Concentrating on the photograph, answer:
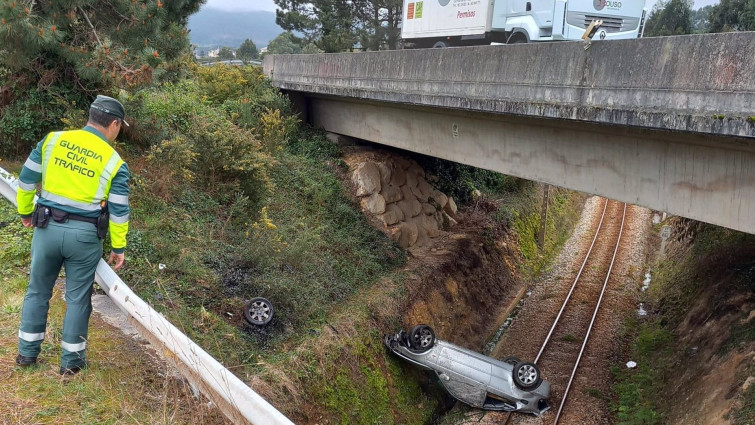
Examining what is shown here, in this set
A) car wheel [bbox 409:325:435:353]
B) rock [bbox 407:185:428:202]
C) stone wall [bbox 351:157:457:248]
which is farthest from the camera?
rock [bbox 407:185:428:202]

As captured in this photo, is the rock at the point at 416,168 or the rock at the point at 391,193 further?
the rock at the point at 416,168

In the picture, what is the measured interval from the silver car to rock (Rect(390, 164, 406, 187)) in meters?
5.62

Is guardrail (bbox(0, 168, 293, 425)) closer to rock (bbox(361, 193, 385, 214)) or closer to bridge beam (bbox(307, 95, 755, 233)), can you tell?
bridge beam (bbox(307, 95, 755, 233))

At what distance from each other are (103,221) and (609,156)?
707cm

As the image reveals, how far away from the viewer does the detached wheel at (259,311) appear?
812 cm

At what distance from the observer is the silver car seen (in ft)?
32.3

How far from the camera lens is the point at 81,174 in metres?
4.03

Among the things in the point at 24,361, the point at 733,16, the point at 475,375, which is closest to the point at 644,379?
the point at 475,375

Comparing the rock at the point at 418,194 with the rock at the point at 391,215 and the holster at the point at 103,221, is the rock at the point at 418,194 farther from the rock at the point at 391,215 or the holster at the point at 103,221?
the holster at the point at 103,221

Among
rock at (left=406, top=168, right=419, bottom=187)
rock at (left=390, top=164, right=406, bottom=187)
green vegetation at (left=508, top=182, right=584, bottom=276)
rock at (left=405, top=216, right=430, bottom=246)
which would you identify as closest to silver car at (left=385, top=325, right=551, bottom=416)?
rock at (left=405, top=216, right=430, bottom=246)

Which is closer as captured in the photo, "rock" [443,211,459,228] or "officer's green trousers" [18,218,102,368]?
"officer's green trousers" [18,218,102,368]


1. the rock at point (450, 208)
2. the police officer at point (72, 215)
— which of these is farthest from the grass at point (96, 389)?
the rock at point (450, 208)

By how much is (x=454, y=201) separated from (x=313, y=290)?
7.94 m

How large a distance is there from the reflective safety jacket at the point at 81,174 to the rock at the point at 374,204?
376 inches
